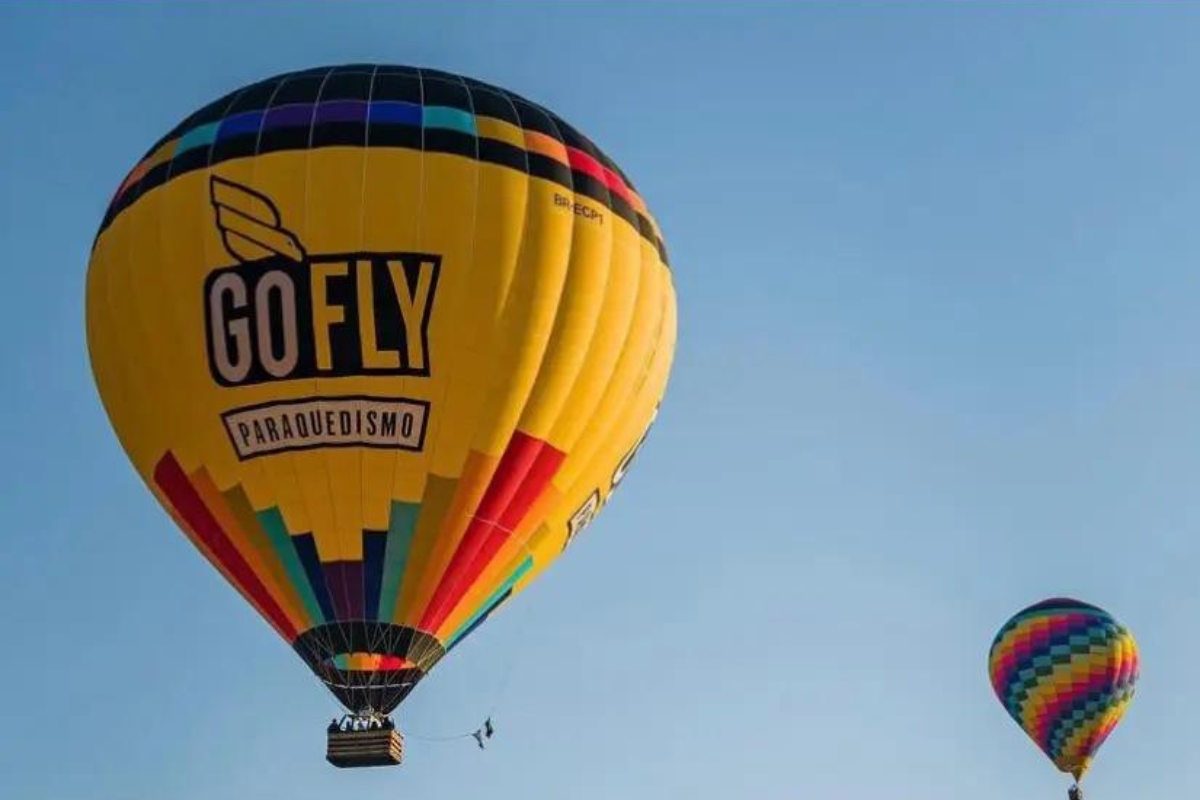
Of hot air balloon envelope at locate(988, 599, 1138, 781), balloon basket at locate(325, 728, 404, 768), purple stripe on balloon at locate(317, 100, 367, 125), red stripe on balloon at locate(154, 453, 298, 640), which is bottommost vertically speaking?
balloon basket at locate(325, 728, 404, 768)

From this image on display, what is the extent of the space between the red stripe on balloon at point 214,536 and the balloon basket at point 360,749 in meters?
1.45

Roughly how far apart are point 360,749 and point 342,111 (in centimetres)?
758

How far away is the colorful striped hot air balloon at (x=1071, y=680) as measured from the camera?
41594 mm

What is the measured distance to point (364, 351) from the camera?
76.4 ft

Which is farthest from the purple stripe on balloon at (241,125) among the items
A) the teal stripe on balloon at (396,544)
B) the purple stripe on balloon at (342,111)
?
the teal stripe on balloon at (396,544)

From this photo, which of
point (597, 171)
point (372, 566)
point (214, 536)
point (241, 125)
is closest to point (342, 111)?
point (241, 125)

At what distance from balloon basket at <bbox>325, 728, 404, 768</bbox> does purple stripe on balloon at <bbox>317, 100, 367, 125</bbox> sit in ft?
Result: 23.9

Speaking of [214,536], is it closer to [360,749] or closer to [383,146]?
[360,749]

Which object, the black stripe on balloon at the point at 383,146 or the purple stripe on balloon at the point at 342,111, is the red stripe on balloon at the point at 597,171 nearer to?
the black stripe on balloon at the point at 383,146

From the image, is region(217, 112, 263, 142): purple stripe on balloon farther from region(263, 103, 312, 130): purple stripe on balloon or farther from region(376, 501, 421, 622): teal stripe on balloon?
region(376, 501, 421, 622): teal stripe on balloon

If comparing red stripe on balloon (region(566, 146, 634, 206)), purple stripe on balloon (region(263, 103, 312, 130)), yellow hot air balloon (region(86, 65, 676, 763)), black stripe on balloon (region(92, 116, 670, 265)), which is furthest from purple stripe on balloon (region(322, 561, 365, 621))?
red stripe on balloon (region(566, 146, 634, 206))

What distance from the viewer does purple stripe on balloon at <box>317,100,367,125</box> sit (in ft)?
79.2

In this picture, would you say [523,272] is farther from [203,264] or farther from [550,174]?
[203,264]

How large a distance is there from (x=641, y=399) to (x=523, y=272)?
272 cm
